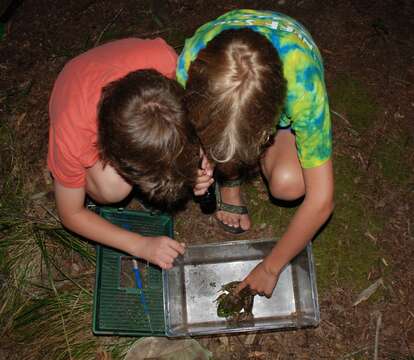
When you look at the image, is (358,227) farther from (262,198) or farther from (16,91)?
(16,91)

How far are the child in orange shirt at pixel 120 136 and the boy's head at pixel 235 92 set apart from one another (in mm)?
96

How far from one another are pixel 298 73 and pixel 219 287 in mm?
1228

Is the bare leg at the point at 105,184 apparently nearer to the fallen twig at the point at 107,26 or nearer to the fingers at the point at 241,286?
the fingers at the point at 241,286

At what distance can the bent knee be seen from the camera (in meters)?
2.09

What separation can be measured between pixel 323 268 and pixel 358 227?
0.29 m

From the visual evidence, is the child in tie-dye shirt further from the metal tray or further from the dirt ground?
the dirt ground

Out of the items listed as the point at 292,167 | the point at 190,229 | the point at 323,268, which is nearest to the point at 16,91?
the point at 190,229

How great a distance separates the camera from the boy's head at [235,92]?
141cm

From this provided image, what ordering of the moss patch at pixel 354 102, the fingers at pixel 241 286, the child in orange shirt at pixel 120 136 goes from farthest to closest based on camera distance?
1. the moss patch at pixel 354 102
2. the fingers at pixel 241 286
3. the child in orange shirt at pixel 120 136

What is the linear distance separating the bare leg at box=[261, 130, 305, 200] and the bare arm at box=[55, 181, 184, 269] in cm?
52

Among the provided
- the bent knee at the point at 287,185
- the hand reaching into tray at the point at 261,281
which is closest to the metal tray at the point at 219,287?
the hand reaching into tray at the point at 261,281

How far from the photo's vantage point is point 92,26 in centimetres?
299

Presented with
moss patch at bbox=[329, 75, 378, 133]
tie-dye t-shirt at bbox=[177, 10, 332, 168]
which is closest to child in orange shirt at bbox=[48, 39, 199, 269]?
tie-dye t-shirt at bbox=[177, 10, 332, 168]

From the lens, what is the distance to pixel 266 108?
4.77 feet
